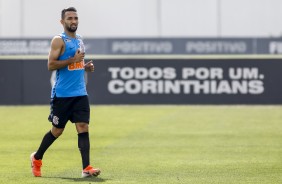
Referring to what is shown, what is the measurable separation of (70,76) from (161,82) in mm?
15143

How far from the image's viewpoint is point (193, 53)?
2152 inches

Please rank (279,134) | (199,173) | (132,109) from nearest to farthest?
(199,173) → (279,134) → (132,109)

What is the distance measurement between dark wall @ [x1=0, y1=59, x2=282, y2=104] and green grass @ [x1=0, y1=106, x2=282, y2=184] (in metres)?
1.13

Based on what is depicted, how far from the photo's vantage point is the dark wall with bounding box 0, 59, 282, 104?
27.1 metres

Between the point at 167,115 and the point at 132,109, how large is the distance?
7.46 ft

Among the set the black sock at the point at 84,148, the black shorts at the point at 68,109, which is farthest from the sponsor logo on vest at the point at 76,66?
the black sock at the point at 84,148

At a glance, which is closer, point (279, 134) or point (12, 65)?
point (279, 134)

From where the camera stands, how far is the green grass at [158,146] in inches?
483
